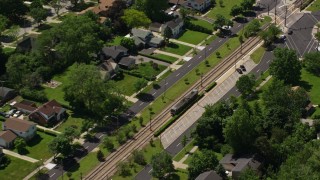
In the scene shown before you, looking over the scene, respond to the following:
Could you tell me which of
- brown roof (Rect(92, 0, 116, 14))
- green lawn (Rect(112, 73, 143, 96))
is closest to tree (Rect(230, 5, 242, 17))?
brown roof (Rect(92, 0, 116, 14))

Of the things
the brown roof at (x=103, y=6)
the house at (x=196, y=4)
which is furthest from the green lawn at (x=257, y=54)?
the brown roof at (x=103, y=6)

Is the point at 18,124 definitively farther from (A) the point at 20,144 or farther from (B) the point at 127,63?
(B) the point at 127,63

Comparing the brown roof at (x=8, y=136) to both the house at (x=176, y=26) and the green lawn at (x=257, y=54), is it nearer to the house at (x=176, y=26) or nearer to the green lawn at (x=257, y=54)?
the house at (x=176, y=26)

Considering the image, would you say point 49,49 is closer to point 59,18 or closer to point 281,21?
point 59,18

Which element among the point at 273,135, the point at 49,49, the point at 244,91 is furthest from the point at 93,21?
the point at 273,135

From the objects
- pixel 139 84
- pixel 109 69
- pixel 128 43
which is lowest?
pixel 128 43

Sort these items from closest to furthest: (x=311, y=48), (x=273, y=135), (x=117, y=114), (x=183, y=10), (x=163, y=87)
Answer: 1. (x=273, y=135)
2. (x=117, y=114)
3. (x=163, y=87)
4. (x=311, y=48)
5. (x=183, y=10)

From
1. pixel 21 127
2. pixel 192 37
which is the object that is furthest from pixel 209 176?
pixel 192 37
